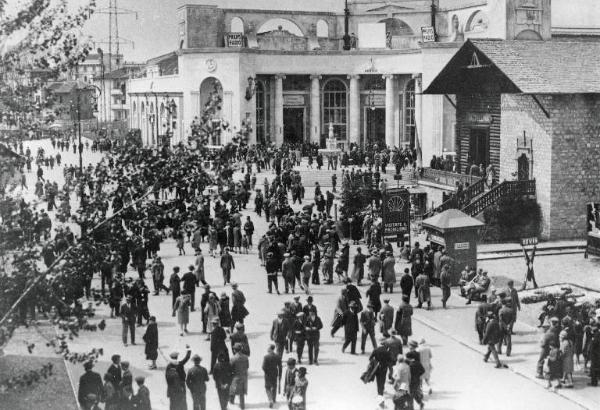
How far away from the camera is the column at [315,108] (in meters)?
63.6

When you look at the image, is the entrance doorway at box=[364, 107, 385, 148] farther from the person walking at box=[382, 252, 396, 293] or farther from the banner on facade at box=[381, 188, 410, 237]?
the person walking at box=[382, 252, 396, 293]

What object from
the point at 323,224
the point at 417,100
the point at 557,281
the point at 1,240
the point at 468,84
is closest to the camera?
the point at 1,240

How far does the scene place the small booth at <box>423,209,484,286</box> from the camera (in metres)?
24.5

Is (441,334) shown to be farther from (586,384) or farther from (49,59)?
(49,59)

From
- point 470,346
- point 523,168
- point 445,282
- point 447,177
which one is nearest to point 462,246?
point 445,282

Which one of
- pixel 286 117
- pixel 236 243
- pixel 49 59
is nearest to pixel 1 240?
pixel 49 59

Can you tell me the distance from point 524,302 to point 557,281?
13.4 feet

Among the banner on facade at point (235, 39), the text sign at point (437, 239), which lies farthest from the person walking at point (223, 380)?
the banner on facade at point (235, 39)

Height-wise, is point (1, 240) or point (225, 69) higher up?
point (225, 69)

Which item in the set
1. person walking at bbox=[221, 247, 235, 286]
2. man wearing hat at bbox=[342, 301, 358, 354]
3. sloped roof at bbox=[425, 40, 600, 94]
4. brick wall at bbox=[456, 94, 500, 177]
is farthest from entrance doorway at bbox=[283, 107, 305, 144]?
man wearing hat at bbox=[342, 301, 358, 354]

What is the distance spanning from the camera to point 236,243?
28797mm

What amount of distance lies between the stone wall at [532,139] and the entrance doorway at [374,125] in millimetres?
29283

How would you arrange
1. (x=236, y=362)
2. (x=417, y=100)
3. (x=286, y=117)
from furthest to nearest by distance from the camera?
(x=286, y=117) < (x=417, y=100) < (x=236, y=362)

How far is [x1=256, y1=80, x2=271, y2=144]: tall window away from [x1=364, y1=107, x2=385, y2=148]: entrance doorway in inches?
307
